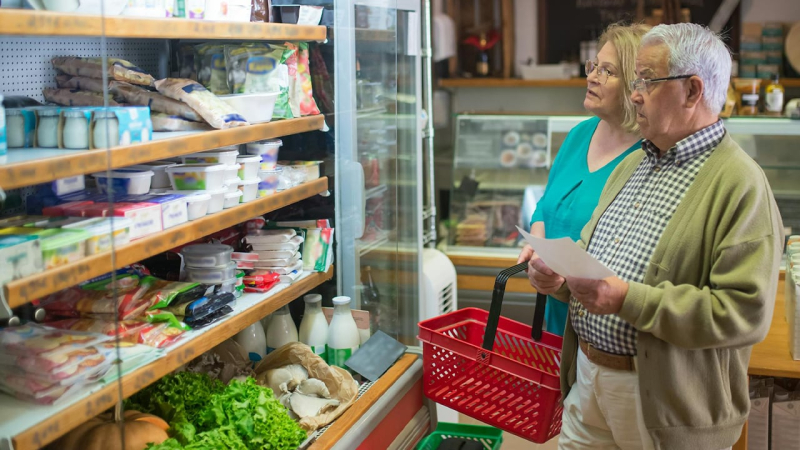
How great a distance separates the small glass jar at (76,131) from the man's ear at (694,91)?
1501 millimetres


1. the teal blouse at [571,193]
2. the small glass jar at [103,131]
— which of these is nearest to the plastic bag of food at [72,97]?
→ the small glass jar at [103,131]

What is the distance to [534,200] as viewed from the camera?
509cm

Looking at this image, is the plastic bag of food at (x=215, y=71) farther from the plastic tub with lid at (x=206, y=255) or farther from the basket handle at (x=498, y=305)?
the basket handle at (x=498, y=305)

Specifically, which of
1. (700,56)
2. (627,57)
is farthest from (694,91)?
(627,57)

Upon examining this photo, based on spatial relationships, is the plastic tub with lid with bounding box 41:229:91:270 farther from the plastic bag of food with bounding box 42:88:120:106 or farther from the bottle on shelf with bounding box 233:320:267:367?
the bottle on shelf with bounding box 233:320:267:367

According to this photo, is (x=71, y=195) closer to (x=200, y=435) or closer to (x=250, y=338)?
(x=200, y=435)

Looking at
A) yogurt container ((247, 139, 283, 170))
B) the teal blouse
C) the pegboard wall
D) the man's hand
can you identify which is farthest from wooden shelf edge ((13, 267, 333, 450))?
the man's hand

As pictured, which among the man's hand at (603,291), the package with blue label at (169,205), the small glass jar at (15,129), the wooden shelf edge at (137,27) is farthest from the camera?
the package with blue label at (169,205)

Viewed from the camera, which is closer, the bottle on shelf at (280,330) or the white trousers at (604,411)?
the white trousers at (604,411)

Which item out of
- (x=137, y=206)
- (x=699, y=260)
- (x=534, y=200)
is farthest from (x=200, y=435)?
(x=534, y=200)

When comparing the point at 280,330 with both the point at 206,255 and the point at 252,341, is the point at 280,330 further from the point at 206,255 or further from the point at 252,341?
the point at 206,255

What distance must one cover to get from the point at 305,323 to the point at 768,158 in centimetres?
310

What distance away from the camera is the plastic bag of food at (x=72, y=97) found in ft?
7.26

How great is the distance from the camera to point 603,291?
1.98 metres
